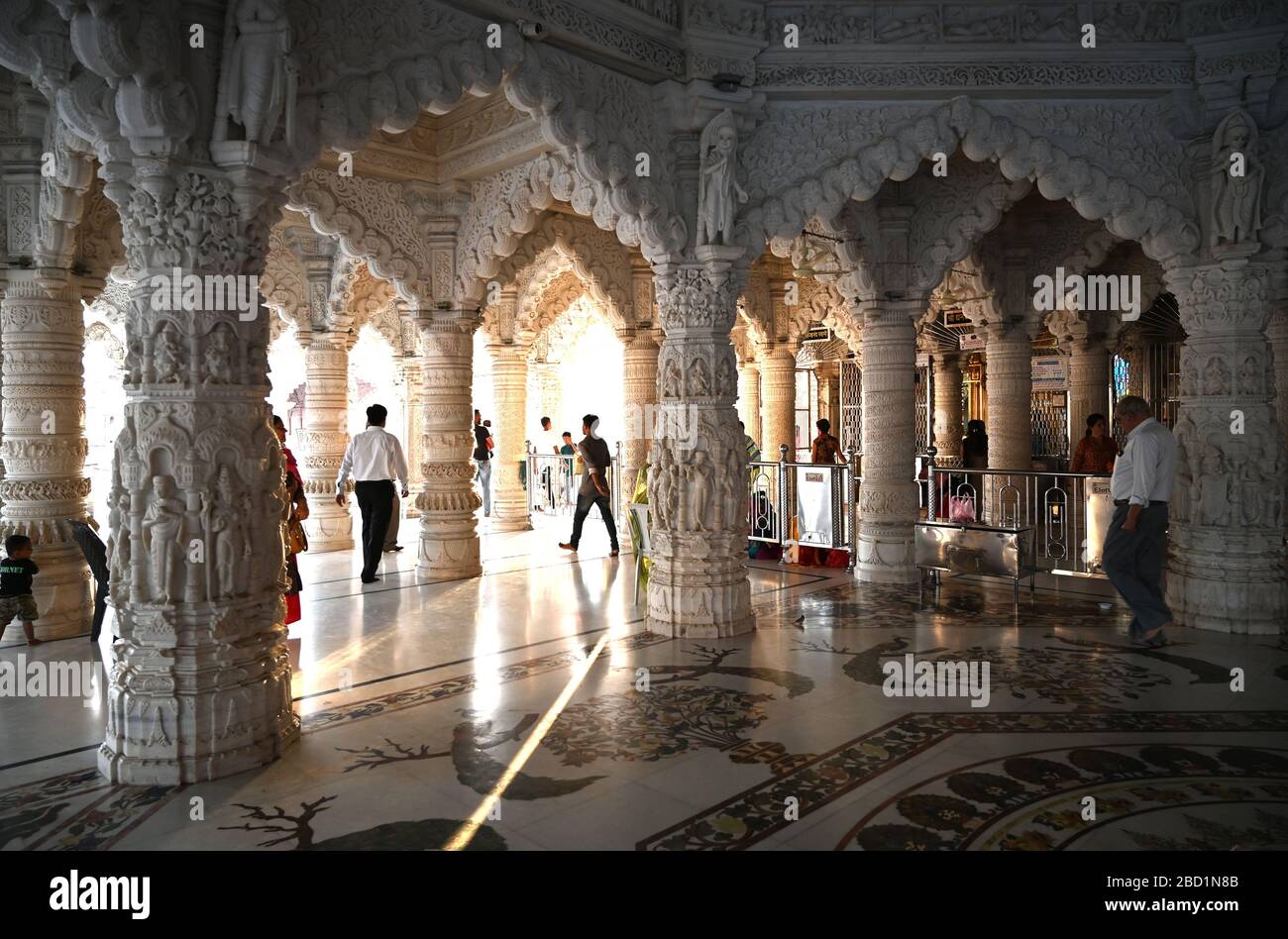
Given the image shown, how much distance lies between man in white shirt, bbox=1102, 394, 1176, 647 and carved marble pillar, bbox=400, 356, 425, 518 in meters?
10.3

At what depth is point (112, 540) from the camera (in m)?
3.54

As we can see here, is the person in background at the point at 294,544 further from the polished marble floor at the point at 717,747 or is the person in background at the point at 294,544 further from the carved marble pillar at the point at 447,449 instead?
the carved marble pillar at the point at 447,449

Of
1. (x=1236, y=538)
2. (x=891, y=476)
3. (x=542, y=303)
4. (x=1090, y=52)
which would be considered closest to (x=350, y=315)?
(x=542, y=303)

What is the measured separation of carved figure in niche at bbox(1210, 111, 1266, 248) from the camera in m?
5.49

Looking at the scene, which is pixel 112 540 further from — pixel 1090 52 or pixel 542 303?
pixel 542 303

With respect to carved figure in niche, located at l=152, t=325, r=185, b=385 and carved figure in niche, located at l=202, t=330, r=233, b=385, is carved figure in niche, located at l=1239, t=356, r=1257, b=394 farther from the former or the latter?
carved figure in niche, located at l=152, t=325, r=185, b=385

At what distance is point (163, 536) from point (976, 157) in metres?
5.32

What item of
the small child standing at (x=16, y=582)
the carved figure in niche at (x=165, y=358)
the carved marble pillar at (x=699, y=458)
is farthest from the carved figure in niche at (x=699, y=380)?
Answer: the small child standing at (x=16, y=582)

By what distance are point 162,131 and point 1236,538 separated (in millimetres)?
6460

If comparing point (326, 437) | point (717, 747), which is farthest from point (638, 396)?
point (717, 747)

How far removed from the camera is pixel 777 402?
41.6ft

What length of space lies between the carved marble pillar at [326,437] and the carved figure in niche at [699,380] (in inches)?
234

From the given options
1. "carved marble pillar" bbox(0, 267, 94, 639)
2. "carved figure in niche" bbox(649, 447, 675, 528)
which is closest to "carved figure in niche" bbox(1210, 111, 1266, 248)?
"carved figure in niche" bbox(649, 447, 675, 528)
